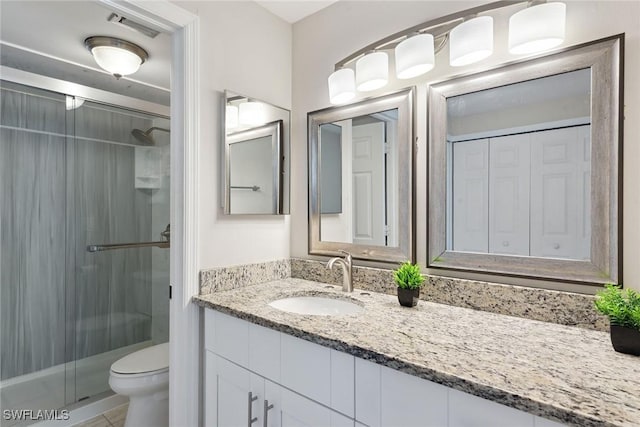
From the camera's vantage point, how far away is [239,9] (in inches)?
63.9

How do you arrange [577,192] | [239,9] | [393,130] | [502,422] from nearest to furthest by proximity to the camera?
[502,422]
[577,192]
[393,130]
[239,9]

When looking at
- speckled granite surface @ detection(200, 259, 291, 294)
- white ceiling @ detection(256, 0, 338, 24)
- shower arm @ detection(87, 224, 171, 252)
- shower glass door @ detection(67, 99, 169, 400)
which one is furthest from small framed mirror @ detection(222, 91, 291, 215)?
shower glass door @ detection(67, 99, 169, 400)

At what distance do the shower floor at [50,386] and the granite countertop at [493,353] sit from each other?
159cm

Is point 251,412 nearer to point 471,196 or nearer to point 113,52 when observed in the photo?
point 471,196

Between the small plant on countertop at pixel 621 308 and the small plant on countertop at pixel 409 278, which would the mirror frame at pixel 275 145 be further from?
the small plant on countertop at pixel 621 308

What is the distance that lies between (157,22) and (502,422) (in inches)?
67.4

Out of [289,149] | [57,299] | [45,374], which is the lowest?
[45,374]

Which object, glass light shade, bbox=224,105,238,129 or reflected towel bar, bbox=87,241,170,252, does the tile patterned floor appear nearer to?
reflected towel bar, bbox=87,241,170,252

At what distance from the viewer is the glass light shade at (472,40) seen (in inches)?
45.8

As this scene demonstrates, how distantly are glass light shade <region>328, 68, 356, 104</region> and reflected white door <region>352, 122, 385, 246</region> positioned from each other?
153mm

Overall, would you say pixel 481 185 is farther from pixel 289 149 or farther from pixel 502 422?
pixel 289 149

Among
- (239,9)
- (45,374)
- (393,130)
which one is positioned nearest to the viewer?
(393,130)

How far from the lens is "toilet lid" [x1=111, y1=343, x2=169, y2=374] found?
5.83ft

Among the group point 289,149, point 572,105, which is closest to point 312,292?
point 289,149
